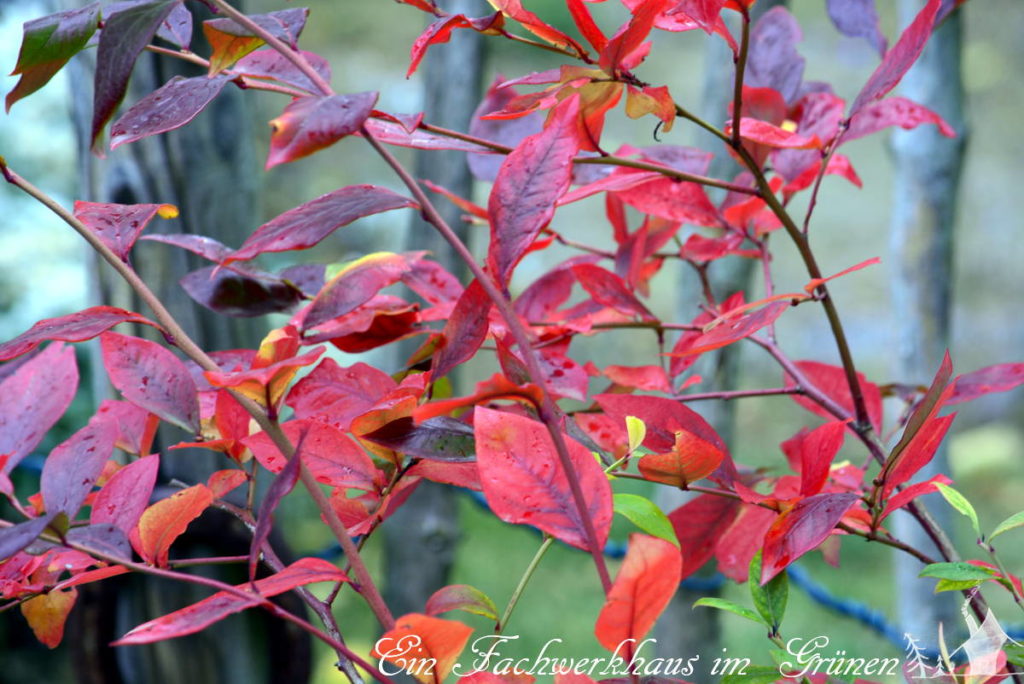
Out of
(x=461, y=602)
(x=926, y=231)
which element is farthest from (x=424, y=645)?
(x=926, y=231)

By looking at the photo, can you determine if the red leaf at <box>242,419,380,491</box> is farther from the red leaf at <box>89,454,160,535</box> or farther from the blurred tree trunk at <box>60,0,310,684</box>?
the blurred tree trunk at <box>60,0,310,684</box>

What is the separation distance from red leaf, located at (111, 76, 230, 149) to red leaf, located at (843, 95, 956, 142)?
38 centimetres

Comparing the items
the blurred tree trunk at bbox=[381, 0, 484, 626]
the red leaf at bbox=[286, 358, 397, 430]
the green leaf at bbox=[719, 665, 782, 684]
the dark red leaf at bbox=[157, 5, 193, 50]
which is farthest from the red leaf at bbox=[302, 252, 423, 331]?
the blurred tree trunk at bbox=[381, 0, 484, 626]

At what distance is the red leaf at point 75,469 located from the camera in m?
0.38

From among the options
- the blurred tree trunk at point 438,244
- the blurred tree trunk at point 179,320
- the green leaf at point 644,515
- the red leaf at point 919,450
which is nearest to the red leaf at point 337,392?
the green leaf at point 644,515

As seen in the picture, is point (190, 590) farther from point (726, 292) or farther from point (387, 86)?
point (387, 86)

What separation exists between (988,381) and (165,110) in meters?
0.49

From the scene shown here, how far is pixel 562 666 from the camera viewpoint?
0.35 m

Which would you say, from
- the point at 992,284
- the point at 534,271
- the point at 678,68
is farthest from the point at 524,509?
the point at 678,68

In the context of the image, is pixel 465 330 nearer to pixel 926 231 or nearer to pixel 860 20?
pixel 860 20

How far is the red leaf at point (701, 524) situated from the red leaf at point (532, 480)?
180 millimetres

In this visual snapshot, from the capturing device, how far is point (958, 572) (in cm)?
39

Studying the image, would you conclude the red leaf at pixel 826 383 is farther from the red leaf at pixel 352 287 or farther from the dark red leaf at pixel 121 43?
the dark red leaf at pixel 121 43

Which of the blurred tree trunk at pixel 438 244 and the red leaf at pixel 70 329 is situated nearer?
the red leaf at pixel 70 329
